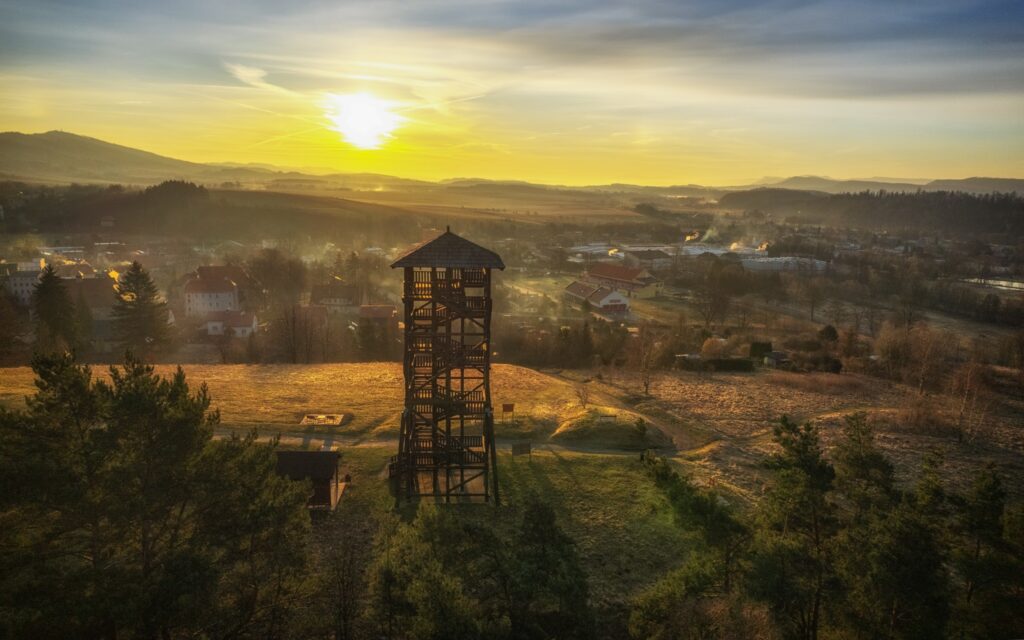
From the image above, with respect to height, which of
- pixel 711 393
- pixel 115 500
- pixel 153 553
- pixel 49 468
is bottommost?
pixel 711 393

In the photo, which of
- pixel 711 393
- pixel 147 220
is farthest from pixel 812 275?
pixel 147 220

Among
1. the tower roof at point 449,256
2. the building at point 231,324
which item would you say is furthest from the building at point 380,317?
the tower roof at point 449,256

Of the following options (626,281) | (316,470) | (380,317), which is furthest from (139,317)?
(626,281)

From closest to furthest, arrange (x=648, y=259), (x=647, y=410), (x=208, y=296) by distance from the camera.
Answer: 1. (x=647, y=410)
2. (x=208, y=296)
3. (x=648, y=259)

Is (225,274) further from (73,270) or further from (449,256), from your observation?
(449,256)

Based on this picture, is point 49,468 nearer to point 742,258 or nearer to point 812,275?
point 812,275

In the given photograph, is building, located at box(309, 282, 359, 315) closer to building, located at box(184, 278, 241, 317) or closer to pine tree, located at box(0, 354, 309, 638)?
building, located at box(184, 278, 241, 317)

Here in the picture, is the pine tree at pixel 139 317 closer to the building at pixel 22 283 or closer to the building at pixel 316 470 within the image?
the building at pixel 22 283
